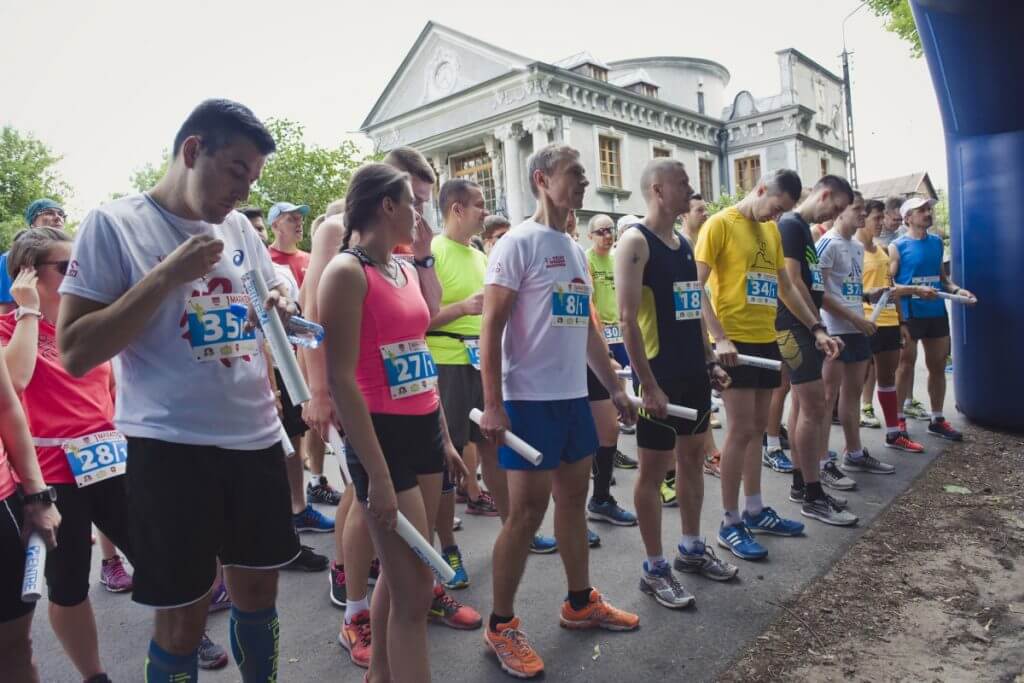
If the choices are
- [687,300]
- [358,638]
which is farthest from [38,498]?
[687,300]

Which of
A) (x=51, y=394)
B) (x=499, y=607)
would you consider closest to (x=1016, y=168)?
(x=499, y=607)

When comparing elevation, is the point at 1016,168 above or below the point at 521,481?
above

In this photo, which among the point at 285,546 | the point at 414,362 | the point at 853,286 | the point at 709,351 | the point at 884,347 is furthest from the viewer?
the point at 884,347

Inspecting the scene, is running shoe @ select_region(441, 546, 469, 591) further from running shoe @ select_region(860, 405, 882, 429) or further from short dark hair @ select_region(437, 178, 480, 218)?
running shoe @ select_region(860, 405, 882, 429)

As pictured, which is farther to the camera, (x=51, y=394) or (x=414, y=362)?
(x=51, y=394)

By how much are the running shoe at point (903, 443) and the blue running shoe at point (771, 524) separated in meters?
2.29

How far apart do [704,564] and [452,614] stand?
131 centimetres

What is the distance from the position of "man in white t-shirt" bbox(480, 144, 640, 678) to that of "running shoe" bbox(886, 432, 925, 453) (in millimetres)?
4070

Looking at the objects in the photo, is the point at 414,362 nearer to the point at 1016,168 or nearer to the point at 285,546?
the point at 285,546

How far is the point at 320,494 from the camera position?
4.98 metres

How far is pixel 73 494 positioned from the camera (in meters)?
2.48

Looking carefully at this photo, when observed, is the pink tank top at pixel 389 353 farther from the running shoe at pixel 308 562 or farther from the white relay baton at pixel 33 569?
the running shoe at pixel 308 562

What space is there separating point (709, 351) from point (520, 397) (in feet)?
4.15

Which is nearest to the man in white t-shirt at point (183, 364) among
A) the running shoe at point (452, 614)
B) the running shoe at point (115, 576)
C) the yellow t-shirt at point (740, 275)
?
the running shoe at point (452, 614)
